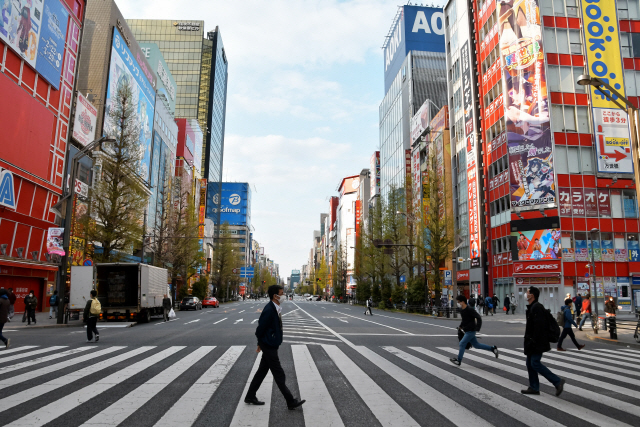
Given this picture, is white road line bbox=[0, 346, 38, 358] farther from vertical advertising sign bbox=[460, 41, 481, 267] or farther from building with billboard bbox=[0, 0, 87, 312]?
vertical advertising sign bbox=[460, 41, 481, 267]

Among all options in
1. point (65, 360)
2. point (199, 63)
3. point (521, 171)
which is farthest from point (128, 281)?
point (199, 63)

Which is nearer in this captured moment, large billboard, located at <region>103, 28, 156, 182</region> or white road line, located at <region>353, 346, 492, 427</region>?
white road line, located at <region>353, 346, 492, 427</region>

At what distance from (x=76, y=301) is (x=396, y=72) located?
66.5 metres

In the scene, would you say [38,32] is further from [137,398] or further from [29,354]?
[137,398]

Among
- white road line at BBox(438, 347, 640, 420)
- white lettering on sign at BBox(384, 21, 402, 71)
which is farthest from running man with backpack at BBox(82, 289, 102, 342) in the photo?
white lettering on sign at BBox(384, 21, 402, 71)

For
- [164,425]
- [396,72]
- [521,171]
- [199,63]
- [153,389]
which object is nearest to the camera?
[164,425]

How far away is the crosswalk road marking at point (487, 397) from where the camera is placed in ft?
18.2

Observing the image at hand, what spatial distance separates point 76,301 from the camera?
867 inches

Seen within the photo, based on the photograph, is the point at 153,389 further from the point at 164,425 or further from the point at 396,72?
the point at 396,72

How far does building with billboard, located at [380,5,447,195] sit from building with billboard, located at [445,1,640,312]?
2499cm

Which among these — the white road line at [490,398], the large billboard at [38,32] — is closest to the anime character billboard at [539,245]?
the white road line at [490,398]

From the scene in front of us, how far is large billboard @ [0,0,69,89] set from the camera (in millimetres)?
26484

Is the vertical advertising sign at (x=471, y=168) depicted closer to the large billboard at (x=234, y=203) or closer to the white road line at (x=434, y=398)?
the white road line at (x=434, y=398)

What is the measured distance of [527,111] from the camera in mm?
39344
